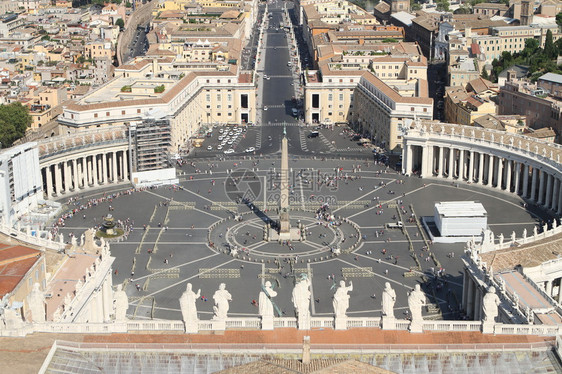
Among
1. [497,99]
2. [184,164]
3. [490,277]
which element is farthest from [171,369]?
[497,99]

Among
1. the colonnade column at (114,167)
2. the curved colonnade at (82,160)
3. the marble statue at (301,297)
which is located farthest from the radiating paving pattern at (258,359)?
the colonnade column at (114,167)

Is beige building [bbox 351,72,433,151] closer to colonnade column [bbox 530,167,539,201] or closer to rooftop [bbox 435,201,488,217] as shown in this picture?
colonnade column [bbox 530,167,539,201]

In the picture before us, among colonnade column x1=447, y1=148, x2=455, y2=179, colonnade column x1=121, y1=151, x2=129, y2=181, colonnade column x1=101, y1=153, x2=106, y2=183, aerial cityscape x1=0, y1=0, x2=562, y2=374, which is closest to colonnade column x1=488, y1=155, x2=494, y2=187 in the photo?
aerial cityscape x1=0, y1=0, x2=562, y2=374

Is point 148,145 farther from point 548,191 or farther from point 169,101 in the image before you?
point 548,191

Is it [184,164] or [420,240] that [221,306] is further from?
[184,164]

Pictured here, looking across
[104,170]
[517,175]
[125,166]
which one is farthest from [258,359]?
[125,166]

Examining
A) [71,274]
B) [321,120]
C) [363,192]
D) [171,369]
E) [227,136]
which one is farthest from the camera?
[321,120]
